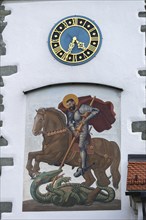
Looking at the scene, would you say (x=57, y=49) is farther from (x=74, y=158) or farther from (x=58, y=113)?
(x=74, y=158)

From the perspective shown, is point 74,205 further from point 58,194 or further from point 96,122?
point 96,122

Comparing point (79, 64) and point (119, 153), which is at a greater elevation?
point (79, 64)

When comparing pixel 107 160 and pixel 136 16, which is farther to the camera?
pixel 136 16

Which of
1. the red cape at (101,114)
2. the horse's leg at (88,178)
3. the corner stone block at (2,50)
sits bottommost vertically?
the horse's leg at (88,178)

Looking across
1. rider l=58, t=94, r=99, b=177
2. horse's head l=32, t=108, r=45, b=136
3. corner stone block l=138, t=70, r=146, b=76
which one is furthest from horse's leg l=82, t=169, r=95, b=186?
corner stone block l=138, t=70, r=146, b=76

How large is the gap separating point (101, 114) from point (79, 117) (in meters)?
0.28

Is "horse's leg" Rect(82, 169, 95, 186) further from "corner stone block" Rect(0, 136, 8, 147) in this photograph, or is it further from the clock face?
the clock face

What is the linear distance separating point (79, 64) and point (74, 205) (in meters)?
1.83

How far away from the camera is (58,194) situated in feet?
26.8

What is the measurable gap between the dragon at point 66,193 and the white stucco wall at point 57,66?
0.15 metres

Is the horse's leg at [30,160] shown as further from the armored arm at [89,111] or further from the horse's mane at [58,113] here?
the armored arm at [89,111]

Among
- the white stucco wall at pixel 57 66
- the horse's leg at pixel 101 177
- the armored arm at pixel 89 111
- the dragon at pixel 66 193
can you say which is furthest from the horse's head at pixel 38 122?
the horse's leg at pixel 101 177

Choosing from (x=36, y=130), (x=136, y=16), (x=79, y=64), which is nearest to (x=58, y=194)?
(x=36, y=130)

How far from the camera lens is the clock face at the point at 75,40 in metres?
8.70
